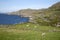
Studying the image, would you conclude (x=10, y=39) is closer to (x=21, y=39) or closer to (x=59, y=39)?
(x=21, y=39)

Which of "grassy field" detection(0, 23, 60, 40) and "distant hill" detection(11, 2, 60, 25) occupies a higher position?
"grassy field" detection(0, 23, 60, 40)

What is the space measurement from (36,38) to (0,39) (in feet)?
16.0

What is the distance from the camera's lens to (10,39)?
1964cm

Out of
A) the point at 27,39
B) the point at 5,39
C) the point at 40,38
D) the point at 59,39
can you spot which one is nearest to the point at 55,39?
the point at 59,39

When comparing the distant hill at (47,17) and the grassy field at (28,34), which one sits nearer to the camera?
the grassy field at (28,34)

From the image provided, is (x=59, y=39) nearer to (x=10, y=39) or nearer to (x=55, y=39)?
(x=55, y=39)

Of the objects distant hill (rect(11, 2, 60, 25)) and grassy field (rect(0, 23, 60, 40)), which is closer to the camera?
grassy field (rect(0, 23, 60, 40))

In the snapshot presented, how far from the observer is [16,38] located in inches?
790

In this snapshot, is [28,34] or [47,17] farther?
[47,17]

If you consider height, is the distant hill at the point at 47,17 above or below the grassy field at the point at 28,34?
below

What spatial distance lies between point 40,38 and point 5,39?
4773mm

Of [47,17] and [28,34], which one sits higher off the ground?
[28,34]

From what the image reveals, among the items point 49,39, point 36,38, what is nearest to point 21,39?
point 36,38

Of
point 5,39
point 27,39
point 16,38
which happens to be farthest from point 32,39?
point 5,39
